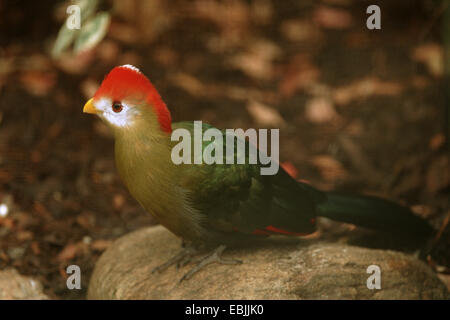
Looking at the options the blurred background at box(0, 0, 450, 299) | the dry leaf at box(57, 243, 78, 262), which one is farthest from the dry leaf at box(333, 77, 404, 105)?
the dry leaf at box(57, 243, 78, 262)

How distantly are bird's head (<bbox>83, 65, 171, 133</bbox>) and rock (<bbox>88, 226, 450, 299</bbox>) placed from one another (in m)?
0.66

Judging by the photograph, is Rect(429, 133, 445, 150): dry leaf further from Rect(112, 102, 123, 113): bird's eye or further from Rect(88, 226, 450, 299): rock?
Rect(112, 102, 123, 113): bird's eye

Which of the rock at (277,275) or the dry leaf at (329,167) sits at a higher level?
the dry leaf at (329,167)

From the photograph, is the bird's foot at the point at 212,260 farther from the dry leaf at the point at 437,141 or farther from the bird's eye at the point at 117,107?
the dry leaf at the point at 437,141

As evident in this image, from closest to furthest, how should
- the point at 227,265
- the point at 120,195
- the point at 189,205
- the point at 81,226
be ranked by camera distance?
the point at 189,205 < the point at 227,265 < the point at 81,226 < the point at 120,195

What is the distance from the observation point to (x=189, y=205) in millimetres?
2178

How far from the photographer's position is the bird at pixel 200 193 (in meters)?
1.99

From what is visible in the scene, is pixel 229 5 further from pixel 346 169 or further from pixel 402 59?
pixel 346 169

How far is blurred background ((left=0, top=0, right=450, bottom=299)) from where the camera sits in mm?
2885

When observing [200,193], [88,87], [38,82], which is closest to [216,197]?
[200,193]

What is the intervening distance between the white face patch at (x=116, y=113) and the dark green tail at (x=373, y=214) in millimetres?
975

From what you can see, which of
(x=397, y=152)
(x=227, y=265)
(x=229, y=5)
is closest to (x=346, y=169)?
(x=397, y=152)

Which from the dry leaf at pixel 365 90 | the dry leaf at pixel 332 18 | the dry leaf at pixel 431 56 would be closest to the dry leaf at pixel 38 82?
the dry leaf at pixel 365 90
